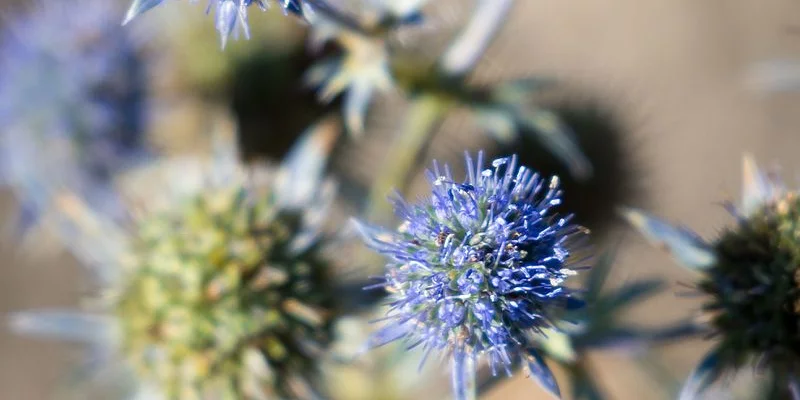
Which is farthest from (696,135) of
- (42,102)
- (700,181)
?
(42,102)

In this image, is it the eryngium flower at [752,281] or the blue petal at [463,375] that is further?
the eryngium flower at [752,281]

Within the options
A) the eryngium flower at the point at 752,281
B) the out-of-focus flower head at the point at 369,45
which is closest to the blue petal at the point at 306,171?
the out-of-focus flower head at the point at 369,45

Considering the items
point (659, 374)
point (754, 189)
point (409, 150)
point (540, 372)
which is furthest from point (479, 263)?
point (659, 374)

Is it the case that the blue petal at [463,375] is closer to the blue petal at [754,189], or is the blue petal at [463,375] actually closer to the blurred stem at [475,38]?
the blue petal at [754,189]

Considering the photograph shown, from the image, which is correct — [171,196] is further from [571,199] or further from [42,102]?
[571,199]

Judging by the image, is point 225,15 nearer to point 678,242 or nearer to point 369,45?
point 369,45
